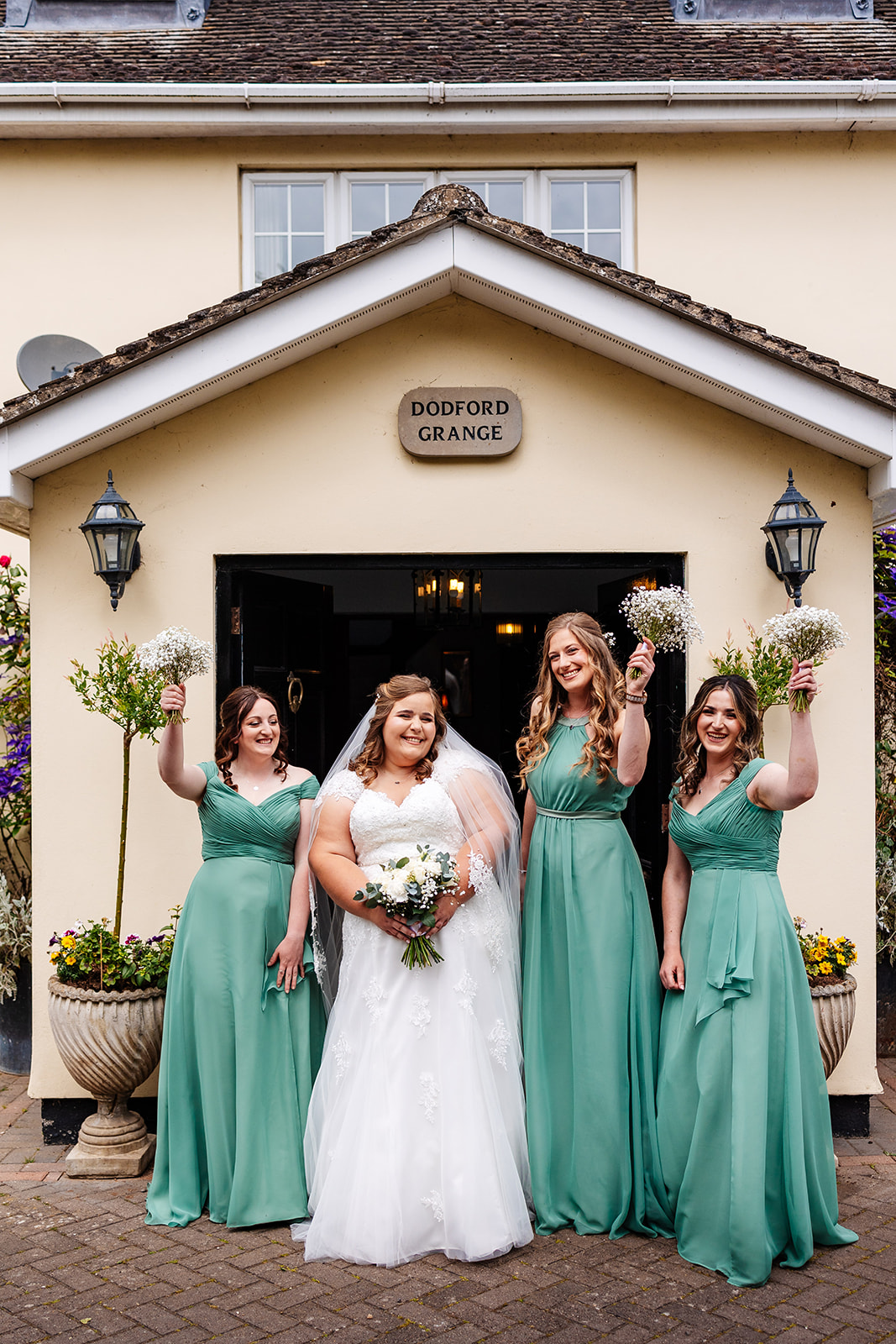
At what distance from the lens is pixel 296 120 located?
793 cm

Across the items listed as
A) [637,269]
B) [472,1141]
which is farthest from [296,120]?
[472,1141]

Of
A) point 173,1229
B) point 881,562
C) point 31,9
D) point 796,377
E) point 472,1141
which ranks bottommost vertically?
point 173,1229

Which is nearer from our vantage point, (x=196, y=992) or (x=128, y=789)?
(x=196, y=992)

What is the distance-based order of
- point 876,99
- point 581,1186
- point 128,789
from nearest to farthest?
point 581,1186 → point 128,789 → point 876,99

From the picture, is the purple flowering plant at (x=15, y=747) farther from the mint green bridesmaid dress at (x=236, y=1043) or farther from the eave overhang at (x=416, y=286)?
the mint green bridesmaid dress at (x=236, y=1043)

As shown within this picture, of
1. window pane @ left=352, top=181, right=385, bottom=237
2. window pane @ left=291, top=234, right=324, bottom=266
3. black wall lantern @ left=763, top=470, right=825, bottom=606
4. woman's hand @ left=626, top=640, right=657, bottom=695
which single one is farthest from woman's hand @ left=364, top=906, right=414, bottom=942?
window pane @ left=352, top=181, right=385, bottom=237

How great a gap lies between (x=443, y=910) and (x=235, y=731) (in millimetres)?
1234

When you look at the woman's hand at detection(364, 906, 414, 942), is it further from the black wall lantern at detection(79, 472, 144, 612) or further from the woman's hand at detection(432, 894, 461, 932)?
the black wall lantern at detection(79, 472, 144, 612)

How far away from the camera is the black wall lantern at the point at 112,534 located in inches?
201

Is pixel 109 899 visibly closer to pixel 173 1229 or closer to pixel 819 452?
pixel 173 1229

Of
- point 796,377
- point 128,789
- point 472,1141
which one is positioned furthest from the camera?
point 128,789

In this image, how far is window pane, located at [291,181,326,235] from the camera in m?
8.35

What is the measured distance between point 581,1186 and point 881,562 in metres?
4.82

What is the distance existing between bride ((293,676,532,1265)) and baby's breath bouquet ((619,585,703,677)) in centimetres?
89
